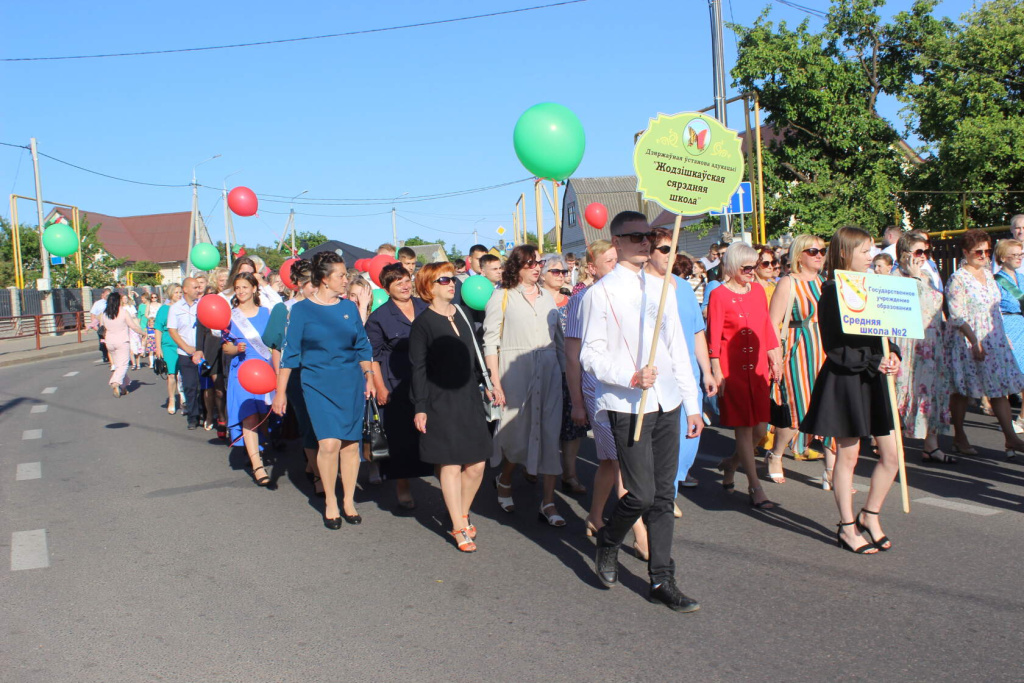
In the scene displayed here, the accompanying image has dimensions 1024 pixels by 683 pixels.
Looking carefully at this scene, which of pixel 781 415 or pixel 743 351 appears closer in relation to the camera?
pixel 743 351

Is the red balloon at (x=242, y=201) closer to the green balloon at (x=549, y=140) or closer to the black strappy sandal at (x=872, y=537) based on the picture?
the green balloon at (x=549, y=140)

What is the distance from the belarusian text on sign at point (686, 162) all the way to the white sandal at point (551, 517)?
7.64 ft

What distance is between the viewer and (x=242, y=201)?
40.2 feet

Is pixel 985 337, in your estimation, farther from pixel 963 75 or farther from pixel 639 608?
pixel 963 75

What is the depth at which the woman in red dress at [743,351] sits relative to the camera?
19.4 ft

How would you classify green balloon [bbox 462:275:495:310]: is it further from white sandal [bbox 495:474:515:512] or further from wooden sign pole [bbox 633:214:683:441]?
wooden sign pole [bbox 633:214:683:441]

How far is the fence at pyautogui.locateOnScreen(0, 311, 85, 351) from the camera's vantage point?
3008cm

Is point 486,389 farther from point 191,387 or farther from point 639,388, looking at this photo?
point 191,387

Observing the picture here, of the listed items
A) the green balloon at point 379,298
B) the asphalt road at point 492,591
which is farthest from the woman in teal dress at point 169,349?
the asphalt road at point 492,591

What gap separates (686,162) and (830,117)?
77.9 ft

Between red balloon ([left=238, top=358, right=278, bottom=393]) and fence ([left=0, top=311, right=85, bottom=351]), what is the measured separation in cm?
2390

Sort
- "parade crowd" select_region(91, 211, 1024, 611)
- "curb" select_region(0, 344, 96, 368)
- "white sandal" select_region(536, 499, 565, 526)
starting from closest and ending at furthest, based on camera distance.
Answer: "parade crowd" select_region(91, 211, 1024, 611) → "white sandal" select_region(536, 499, 565, 526) → "curb" select_region(0, 344, 96, 368)

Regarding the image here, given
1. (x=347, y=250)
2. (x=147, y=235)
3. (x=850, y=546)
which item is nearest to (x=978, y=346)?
(x=850, y=546)

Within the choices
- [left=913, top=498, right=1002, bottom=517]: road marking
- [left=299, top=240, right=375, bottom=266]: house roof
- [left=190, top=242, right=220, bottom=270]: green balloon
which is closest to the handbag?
[left=913, top=498, right=1002, bottom=517]: road marking
